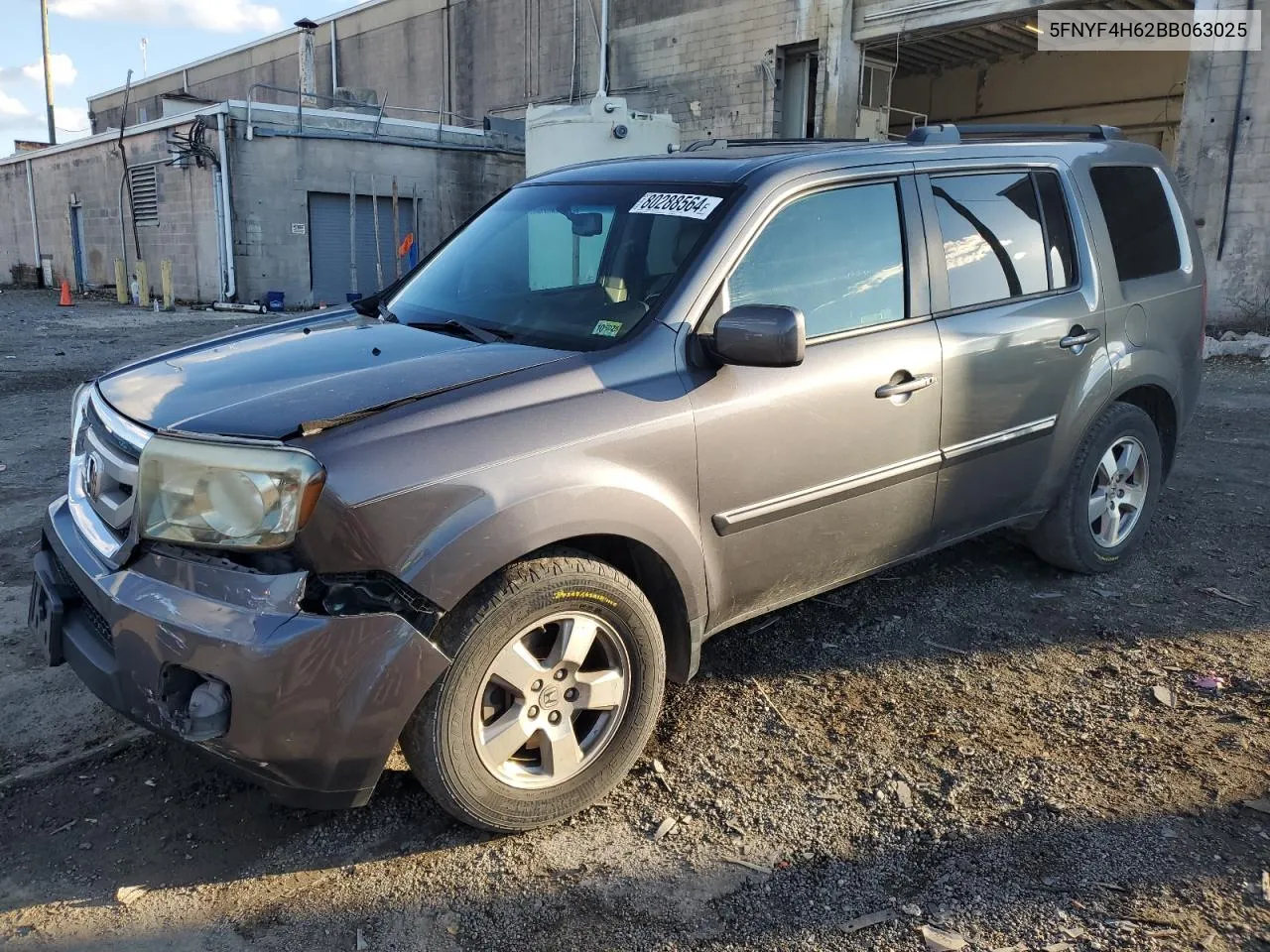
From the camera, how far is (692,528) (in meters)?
2.91

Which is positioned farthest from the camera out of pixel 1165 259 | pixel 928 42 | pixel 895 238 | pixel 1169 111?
pixel 1169 111

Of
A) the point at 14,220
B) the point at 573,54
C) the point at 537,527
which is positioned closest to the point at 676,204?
the point at 537,527

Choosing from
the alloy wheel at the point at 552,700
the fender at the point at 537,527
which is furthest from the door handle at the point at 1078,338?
the alloy wheel at the point at 552,700

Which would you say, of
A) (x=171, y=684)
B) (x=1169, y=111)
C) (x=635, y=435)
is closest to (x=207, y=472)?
(x=171, y=684)

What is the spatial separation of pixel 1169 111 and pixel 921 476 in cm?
2204

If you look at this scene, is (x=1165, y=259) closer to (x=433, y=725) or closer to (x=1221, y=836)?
(x=1221, y=836)

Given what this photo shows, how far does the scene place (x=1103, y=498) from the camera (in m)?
4.47

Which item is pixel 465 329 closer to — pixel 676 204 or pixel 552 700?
pixel 676 204

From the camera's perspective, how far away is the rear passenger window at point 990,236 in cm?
369

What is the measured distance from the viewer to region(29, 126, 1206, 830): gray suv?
234 cm

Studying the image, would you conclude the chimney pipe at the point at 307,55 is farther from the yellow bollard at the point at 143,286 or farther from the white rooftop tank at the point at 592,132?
the white rooftop tank at the point at 592,132

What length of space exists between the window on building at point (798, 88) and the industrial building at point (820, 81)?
0.10 feet

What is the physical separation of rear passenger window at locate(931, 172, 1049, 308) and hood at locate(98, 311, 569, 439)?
66.7 inches

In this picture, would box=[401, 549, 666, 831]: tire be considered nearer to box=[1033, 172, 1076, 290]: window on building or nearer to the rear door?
the rear door
